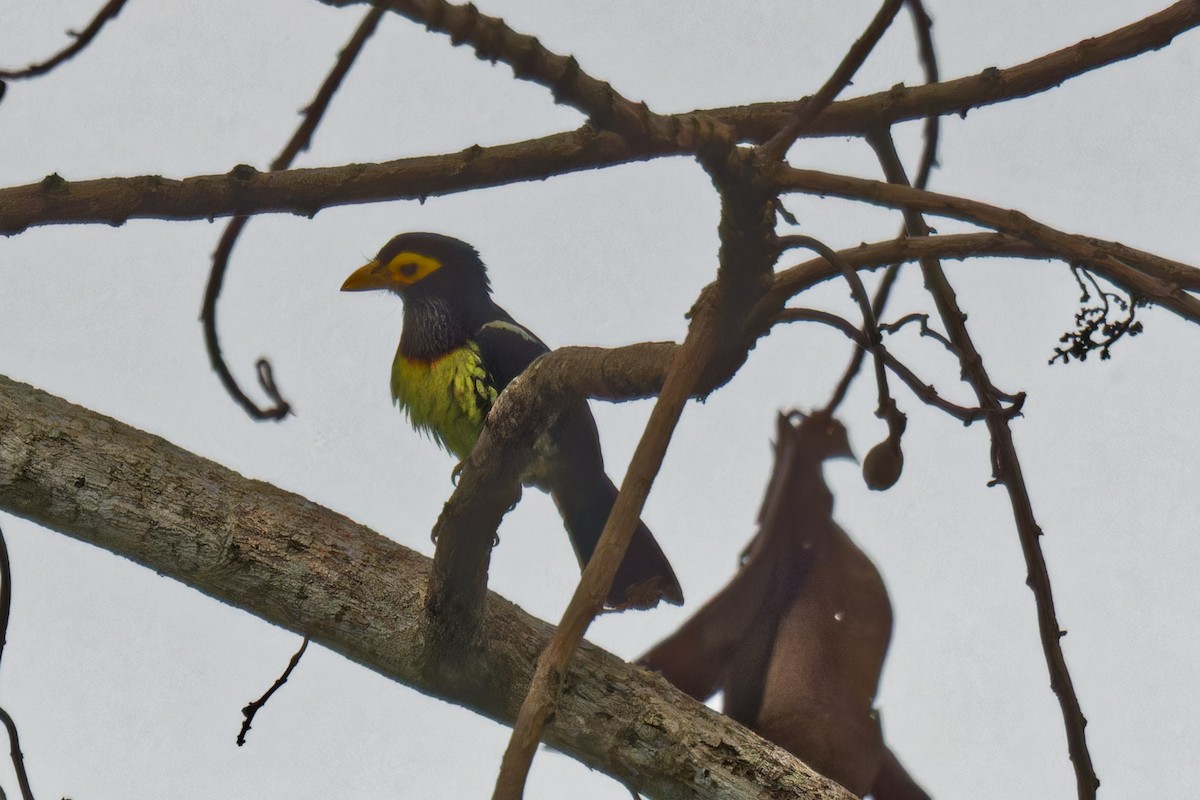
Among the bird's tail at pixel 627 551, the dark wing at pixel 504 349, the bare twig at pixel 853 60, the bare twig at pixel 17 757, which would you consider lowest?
the bare twig at pixel 17 757

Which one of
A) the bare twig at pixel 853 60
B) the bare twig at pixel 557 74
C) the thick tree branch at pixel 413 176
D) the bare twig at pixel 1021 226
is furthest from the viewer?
the thick tree branch at pixel 413 176

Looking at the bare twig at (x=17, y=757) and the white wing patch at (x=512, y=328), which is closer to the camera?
the bare twig at (x=17, y=757)

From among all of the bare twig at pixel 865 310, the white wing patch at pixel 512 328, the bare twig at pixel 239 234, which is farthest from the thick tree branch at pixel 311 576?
the white wing patch at pixel 512 328

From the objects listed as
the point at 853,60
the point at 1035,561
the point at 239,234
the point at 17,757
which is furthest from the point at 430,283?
the point at 853,60

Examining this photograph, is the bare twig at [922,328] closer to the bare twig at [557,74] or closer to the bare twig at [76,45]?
the bare twig at [557,74]

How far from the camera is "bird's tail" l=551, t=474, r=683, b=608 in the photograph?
2.68 metres

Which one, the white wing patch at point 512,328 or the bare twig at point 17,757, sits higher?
the white wing patch at point 512,328

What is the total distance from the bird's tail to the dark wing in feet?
1.36

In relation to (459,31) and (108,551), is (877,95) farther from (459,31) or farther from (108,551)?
(108,551)

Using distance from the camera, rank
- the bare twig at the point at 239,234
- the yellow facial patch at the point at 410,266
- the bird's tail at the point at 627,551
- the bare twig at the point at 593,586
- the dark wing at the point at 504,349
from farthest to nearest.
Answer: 1. the yellow facial patch at the point at 410,266
2. the dark wing at the point at 504,349
3. the bird's tail at the point at 627,551
4. the bare twig at the point at 239,234
5. the bare twig at the point at 593,586

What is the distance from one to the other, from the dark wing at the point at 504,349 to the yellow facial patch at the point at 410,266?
36cm

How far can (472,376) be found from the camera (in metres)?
3.44

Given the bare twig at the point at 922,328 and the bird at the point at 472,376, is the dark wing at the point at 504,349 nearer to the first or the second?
the bird at the point at 472,376

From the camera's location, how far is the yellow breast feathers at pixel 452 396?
341 cm
